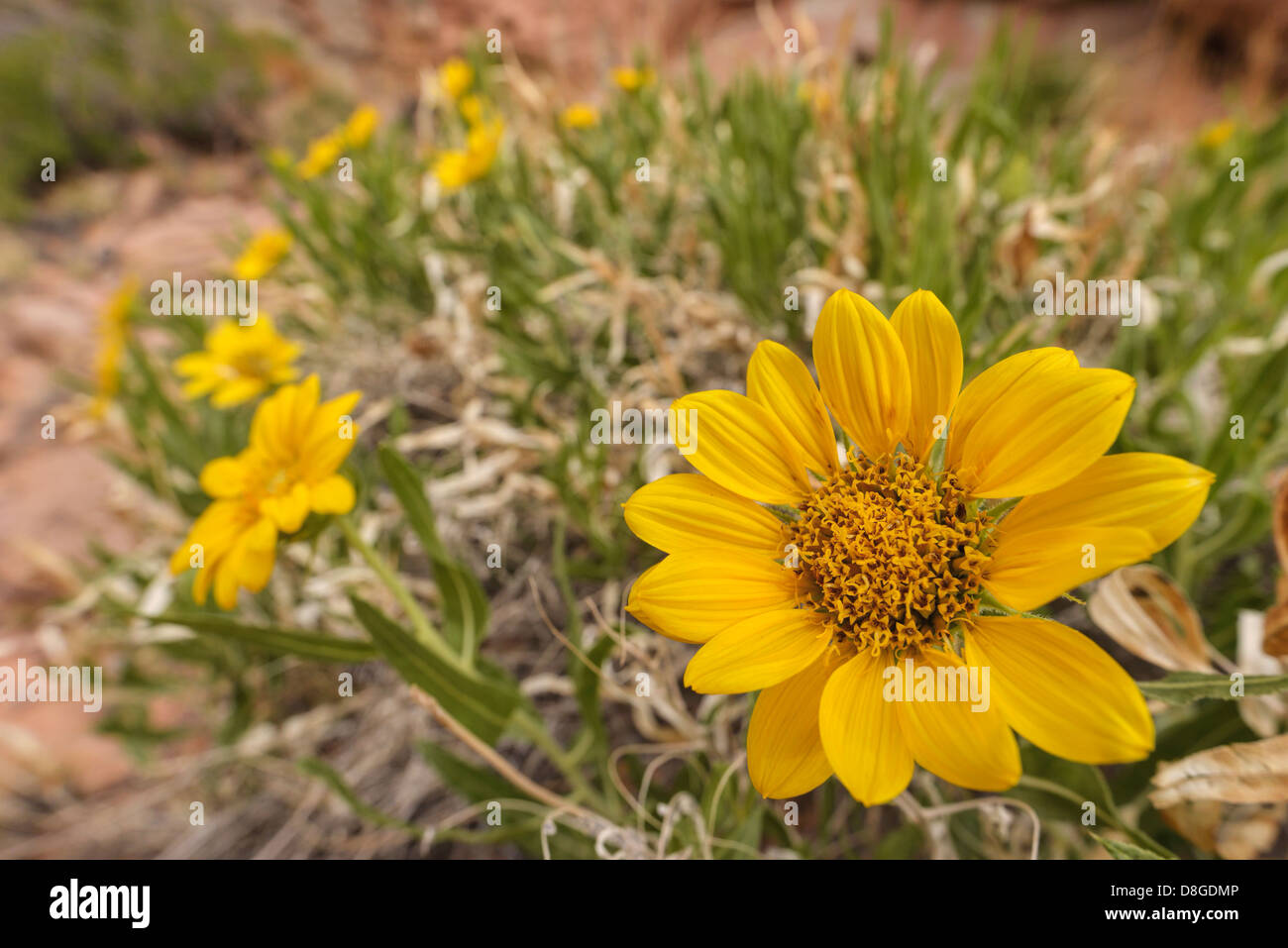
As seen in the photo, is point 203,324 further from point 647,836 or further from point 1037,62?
point 1037,62

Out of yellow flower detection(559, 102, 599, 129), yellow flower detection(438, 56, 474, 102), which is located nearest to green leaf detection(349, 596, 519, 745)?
yellow flower detection(559, 102, 599, 129)

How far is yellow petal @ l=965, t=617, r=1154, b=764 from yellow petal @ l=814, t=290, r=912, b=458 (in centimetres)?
16

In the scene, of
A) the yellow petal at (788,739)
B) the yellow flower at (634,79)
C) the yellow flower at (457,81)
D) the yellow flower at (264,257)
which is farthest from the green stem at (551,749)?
the yellow flower at (457,81)

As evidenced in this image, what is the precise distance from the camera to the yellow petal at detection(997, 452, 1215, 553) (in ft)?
1.37

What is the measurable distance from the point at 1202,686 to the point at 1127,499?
23 cm

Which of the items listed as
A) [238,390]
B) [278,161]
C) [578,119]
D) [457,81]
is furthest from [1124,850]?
[457,81]

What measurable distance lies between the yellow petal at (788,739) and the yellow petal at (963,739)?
0.06 metres

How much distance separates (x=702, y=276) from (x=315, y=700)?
3.85ft

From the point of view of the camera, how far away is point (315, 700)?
143 cm

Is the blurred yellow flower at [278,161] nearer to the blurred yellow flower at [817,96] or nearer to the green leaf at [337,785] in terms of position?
the blurred yellow flower at [817,96]

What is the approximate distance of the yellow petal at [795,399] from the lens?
54 centimetres

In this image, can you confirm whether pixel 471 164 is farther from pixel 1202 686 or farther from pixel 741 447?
pixel 1202 686

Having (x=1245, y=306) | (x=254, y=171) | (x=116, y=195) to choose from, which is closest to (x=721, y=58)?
(x=254, y=171)

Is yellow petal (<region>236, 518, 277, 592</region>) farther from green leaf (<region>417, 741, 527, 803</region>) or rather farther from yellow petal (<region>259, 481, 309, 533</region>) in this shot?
green leaf (<region>417, 741, 527, 803</region>)
